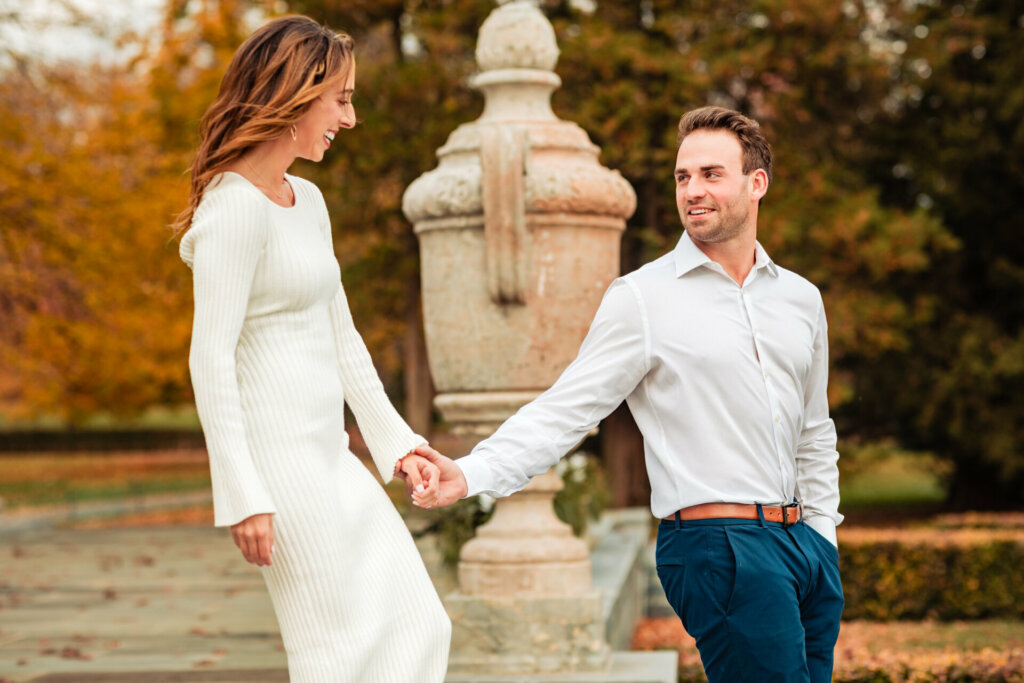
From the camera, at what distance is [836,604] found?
2945 millimetres

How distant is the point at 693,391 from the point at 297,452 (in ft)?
3.01

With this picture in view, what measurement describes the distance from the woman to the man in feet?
0.96

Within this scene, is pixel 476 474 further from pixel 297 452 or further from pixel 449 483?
pixel 297 452

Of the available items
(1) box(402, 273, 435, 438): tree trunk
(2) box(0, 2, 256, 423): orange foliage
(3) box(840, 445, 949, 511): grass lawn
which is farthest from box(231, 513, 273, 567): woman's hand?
(3) box(840, 445, 949, 511): grass lawn

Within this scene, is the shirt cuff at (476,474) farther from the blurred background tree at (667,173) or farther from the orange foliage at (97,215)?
the blurred background tree at (667,173)

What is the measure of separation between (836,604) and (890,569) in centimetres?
625

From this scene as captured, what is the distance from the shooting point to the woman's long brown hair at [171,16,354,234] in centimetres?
270

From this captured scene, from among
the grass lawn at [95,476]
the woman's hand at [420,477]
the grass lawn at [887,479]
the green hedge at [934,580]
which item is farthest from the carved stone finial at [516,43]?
the grass lawn at [95,476]

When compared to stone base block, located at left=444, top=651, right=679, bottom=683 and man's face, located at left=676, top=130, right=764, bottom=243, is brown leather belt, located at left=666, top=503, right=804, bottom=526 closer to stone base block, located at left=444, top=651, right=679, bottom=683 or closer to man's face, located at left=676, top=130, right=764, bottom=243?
man's face, located at left=676, top=130, right=764, bottom=243

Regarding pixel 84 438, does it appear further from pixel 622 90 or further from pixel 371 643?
pixel 371 643

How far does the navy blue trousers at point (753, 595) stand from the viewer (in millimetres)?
2775

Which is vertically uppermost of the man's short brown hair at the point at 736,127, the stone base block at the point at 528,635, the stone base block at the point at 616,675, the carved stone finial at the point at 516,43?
the carved stone finial at the point at 516,43

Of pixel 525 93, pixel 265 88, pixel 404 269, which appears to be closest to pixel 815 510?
pixel 265 88

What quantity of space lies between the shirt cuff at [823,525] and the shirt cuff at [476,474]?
792mm
